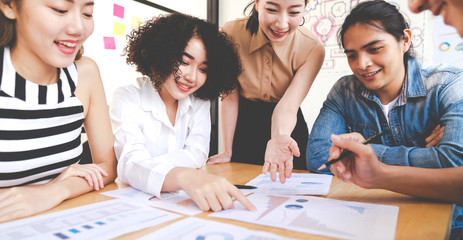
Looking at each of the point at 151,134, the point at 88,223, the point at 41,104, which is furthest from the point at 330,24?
the point at 88,223

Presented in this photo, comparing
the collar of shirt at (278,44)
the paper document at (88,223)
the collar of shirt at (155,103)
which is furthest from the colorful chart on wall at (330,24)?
the paper document at (88,223)

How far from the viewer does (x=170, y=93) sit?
1184 mm

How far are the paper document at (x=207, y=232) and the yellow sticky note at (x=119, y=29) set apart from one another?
5.87ft

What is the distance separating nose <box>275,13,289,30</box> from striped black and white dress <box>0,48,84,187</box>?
2.49 ft

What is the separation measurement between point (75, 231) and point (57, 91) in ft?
1.58

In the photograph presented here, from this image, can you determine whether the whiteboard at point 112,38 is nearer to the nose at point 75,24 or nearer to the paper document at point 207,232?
the nose at point 75,24

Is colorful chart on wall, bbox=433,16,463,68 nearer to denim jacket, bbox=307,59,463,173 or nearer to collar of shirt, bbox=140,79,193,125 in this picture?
denim jacket, bbox=307,59,463,173

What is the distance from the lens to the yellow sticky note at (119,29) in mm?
2050

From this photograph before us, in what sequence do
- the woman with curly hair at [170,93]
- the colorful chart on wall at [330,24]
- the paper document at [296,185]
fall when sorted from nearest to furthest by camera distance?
the paper document at [296,185] < the woman with curly hair at [170,93] < the colorful chart on wall at [330,24]

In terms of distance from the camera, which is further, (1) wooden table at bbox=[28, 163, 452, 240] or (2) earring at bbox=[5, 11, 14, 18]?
(2) earring at bbox=[5, 11, 14, 18]

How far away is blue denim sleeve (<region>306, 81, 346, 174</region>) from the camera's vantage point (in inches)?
46.0

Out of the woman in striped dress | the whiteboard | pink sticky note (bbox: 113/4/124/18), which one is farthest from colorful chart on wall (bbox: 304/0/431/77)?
the woman in striped dress

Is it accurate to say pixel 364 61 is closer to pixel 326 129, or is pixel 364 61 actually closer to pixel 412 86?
pixel 412 86

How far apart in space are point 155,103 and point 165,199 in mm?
509
